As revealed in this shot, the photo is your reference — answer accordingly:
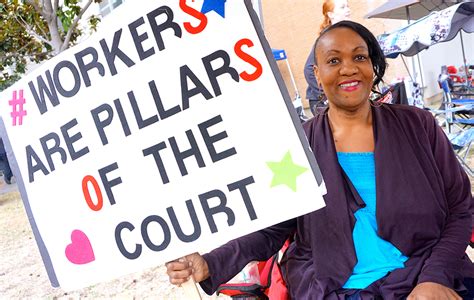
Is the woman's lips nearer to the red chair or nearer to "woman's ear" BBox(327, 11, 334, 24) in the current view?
the red chair

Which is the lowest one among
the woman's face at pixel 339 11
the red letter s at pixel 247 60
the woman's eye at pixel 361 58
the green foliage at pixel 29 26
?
the woman's eye at pixel 361 58

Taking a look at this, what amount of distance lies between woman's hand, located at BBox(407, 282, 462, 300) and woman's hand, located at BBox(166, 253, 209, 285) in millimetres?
631

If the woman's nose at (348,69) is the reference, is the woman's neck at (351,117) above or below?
below

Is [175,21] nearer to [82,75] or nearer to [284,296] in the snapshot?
[82,75]

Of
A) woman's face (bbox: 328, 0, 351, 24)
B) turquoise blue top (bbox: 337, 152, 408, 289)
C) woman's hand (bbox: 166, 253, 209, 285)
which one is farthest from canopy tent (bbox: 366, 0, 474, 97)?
woman's hand (bbox: 166, 253, 209, 285)

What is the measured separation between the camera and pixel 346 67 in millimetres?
1555

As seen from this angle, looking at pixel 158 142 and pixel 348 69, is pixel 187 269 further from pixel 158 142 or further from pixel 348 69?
pixel 348 69

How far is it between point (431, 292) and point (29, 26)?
5.73 m

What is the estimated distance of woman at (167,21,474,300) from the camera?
4.66 ft

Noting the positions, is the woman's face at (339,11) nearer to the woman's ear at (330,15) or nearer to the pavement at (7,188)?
the woman's ear at (330,15)

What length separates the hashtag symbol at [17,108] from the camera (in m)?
1.44

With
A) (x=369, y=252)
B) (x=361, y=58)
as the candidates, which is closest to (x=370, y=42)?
(x=361, y=58)

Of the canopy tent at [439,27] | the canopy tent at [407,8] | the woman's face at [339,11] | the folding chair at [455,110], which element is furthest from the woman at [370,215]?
the canopy tent at [407,8]

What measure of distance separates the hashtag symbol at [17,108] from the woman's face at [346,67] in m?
1.02
